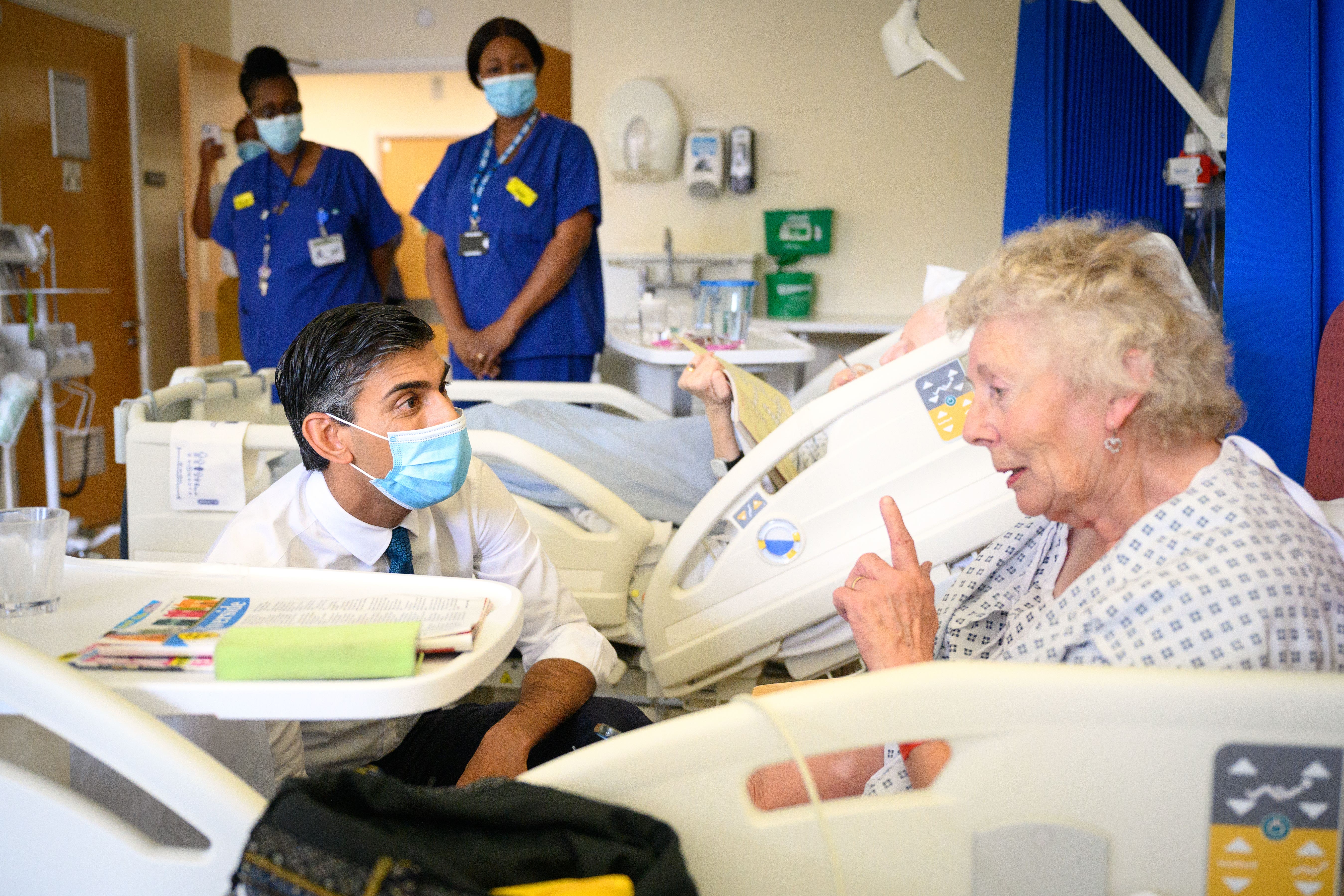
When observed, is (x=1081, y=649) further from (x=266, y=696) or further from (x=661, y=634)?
(x=661, y=634)

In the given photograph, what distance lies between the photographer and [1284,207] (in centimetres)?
162

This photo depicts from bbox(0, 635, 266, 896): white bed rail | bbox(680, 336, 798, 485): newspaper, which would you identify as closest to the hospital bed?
bbox(680, 336, 798, 485): newspaper

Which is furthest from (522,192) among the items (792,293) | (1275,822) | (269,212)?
(1275,822)

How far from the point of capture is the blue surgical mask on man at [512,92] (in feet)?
10.9

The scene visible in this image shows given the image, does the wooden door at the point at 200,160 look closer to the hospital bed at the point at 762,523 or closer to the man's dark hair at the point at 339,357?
the hospital bed at the point at 762,523

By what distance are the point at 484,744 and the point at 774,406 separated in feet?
4.17

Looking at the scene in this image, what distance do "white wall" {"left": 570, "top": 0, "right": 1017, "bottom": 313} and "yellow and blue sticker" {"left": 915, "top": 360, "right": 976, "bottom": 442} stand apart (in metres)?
3.30

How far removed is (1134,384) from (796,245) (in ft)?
13.2

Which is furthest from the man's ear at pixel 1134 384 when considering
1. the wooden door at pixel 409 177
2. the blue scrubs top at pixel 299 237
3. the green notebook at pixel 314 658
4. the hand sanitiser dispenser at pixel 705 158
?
the wooden door at pixel 409 177

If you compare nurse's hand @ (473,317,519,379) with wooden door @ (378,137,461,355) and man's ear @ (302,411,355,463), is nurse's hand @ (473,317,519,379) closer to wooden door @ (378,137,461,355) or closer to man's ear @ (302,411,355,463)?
man's ear @ (302,411,355,463)

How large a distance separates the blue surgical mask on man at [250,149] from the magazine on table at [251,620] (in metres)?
4.34

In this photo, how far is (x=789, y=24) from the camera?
5.02 metres

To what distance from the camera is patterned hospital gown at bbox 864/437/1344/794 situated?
95 centimetres

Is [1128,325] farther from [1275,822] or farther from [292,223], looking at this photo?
[292,223]
